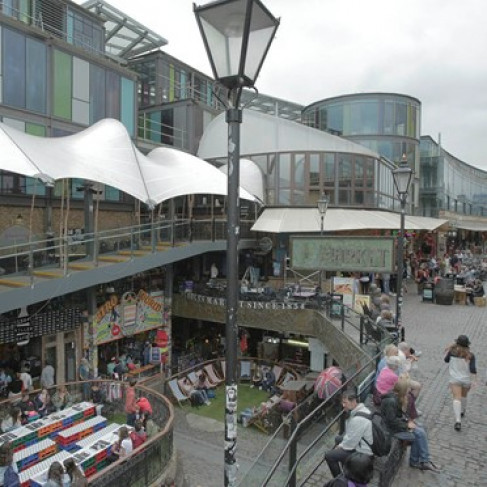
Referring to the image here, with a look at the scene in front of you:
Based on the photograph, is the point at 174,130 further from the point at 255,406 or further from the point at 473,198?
the point at 473,198

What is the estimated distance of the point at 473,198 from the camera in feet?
202

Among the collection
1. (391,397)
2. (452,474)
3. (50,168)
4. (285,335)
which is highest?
(50,168)

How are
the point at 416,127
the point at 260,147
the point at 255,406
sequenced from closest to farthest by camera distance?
the point at 255,406 < the point at 260,147 < the point at 416,127

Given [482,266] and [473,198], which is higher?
[473,198]

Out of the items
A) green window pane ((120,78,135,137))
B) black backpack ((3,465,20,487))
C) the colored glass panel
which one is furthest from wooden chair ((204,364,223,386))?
the colored glass panel

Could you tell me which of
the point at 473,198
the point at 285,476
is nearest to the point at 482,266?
the point at 285,476

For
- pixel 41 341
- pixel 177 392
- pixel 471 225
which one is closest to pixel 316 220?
pixel 177 392

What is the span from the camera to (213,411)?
57.6 feet

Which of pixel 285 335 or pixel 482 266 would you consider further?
pixel 482 266

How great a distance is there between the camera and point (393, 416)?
6.21 metres

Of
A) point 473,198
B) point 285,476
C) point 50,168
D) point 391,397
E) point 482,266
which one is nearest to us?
point 285,476

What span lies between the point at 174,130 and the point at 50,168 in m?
16.7

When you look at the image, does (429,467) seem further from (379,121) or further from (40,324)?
(379,121)

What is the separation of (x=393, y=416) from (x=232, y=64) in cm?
527
